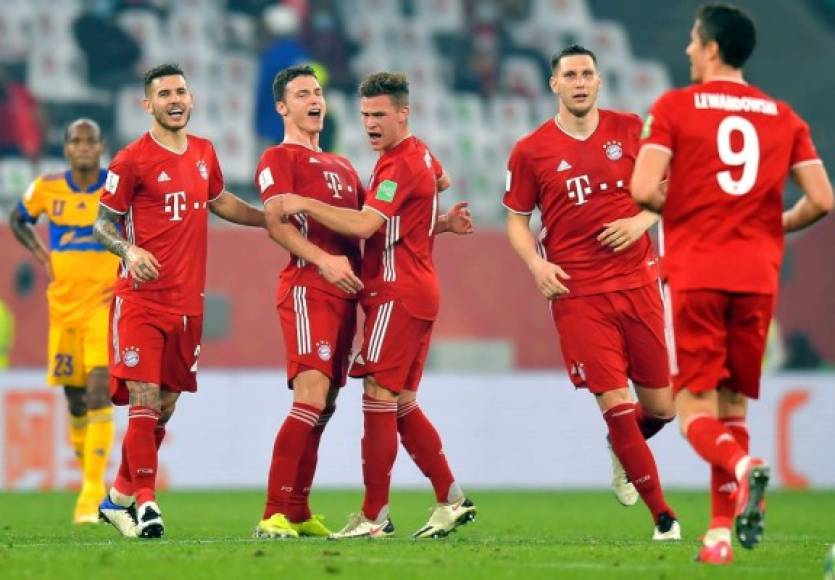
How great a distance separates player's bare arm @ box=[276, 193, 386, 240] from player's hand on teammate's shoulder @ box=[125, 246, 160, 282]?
29.3 inches

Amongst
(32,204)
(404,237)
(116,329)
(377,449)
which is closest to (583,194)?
(404,237)

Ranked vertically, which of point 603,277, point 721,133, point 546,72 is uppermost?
point 546,72

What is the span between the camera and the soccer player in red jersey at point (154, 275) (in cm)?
859

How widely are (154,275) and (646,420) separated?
2709mm

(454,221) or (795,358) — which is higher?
(454,221)

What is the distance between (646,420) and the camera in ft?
29.5

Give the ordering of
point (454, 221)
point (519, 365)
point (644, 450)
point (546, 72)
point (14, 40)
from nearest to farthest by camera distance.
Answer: point (644, 450)
point (454, 221)
point (519, 365)
point (14, 40)
point (546, 72)

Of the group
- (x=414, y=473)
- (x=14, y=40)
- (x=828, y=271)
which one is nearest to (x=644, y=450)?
(x=414, y=473)

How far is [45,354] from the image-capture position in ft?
55.8

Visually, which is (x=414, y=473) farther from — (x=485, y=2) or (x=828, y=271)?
(x=485, y=2)

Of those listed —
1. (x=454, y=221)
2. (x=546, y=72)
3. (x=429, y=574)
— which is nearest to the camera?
(x=429, y=574)

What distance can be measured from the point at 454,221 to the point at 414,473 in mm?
7547

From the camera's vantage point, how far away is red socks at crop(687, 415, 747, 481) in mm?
6457

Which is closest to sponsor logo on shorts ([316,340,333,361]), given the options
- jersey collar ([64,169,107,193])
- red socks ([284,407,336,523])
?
red socks ([284,407,336,523])
